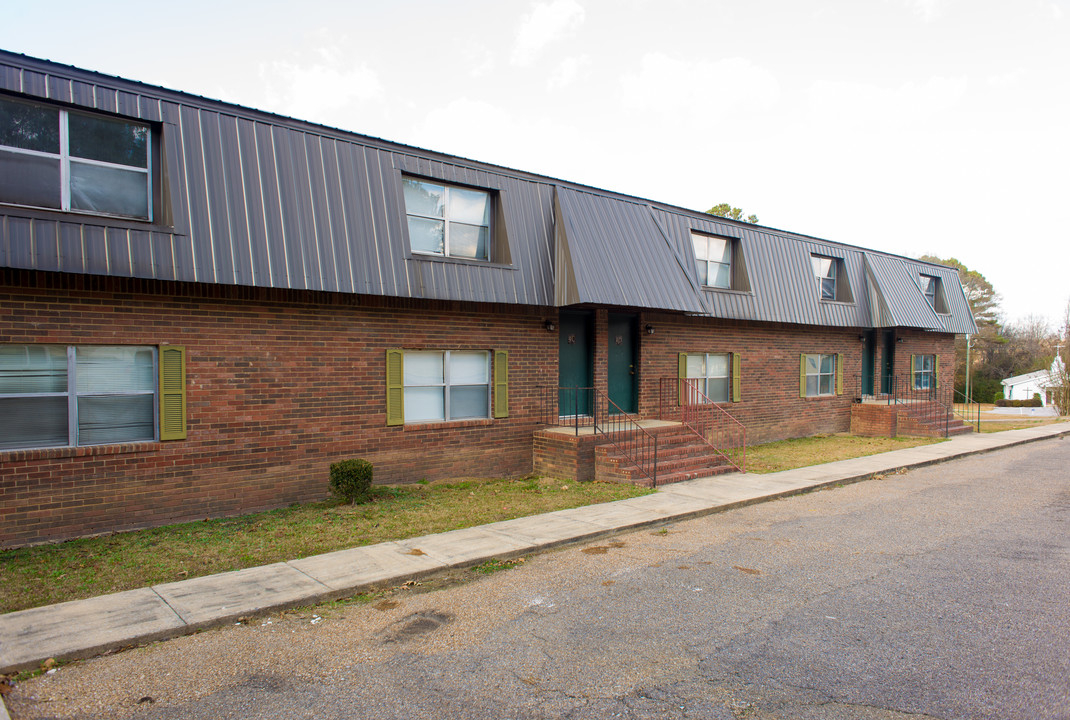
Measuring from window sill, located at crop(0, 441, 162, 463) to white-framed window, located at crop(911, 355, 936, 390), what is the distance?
23512 mm

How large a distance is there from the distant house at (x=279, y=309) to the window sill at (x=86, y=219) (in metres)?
0.03

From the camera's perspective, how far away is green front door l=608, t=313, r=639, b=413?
13938mm

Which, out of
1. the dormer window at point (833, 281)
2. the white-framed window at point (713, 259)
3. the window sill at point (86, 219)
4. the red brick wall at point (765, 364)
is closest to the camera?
the window sill at point (86, 219)

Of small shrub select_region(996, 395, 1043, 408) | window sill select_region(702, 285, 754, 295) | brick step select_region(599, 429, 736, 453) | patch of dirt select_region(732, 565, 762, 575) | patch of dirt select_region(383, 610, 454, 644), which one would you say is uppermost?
window sill select_region(702, 285, 754, 295)

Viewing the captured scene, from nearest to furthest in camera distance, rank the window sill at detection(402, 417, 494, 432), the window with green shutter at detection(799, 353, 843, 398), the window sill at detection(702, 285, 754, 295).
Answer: the window sill at detection(402, 417, 494, 432) < the window sill at detection(702, 285, 754, 295) < the window with green shutter at detection(799, 353, 843, 398)

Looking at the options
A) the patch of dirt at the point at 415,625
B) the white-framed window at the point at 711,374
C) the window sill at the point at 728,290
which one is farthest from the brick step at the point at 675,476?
the patch of dirt at the point at 415,625

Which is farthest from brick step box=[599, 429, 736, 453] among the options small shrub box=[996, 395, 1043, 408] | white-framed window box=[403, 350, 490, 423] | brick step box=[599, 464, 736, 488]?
small shrub box=[996, 395, 1043, 408]

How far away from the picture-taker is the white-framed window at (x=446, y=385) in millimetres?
10945

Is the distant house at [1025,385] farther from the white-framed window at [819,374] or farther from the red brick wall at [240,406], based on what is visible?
the red brick wall at [240,406]

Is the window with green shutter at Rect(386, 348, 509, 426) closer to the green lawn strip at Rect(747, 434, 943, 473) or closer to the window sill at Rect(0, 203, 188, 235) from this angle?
the window sill at Rect(0, 203, 188, 235)

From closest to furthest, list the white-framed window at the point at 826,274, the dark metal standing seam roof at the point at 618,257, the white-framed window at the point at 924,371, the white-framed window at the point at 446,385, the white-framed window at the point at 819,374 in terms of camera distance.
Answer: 1. the white-framed window at the point at 446,385
2. the dark metal standing seam roof at the point at 618,257
3. the white-framed window at the point at 819,374
4. the white-framed window at the point at 826,274
5. the white-framed window at the point at 924,371

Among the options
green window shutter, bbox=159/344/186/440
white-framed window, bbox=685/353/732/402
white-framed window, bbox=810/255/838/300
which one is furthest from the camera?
white-framed window, bbox=810/255/838/300

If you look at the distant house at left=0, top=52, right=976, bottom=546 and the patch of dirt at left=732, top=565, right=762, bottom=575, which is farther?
the distant house at left=0, top=52, right=976, bottom=546

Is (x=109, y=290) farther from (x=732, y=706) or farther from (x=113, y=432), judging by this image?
(x=732, y=706)
